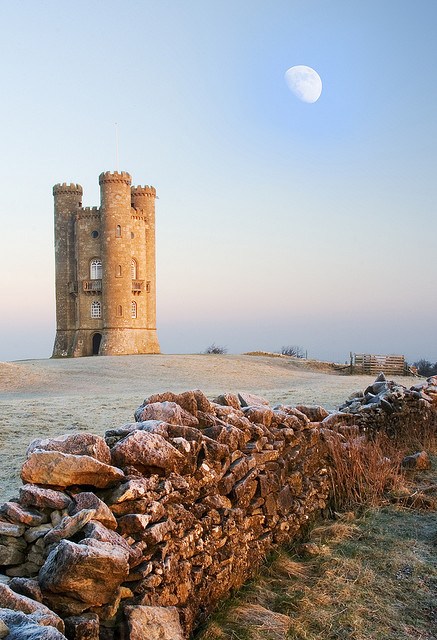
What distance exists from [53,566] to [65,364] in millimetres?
26981

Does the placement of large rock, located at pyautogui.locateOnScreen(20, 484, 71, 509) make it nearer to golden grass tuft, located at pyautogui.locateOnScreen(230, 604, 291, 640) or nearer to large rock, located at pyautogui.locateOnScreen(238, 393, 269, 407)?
golden grass tuft, located at pyautogui.locateOnScreen(230, 604, 291, 640)

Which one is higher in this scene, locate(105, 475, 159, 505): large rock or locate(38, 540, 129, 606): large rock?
locate(105, 475, 159, 505): large rock

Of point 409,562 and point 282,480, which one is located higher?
point 282,480

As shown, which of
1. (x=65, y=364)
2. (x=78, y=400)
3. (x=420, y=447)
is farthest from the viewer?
(x=65, y=364)

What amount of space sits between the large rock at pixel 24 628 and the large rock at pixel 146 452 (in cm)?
145

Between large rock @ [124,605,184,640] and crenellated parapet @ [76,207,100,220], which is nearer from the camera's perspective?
large rock @ [124,605,184,640]

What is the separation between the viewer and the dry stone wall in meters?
2.65

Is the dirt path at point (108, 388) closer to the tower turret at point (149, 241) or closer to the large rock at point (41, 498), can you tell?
the large rock at point (41, 498)

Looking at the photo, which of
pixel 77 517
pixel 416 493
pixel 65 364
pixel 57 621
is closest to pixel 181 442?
pixel 77 517

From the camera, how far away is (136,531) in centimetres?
329

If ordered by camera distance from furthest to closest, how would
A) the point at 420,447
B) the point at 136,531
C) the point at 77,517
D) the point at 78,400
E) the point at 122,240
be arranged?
the point at 122,240, the point at 78,400, the point at 420,447, the point at 136,531, the point at 77,517

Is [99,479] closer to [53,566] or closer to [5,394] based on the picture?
[53,566]

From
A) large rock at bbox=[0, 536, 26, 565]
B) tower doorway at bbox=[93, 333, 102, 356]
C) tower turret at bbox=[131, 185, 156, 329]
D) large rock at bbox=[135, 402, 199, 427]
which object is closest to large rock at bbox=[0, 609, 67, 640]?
large rock at bbox=[0, 536, 26, 565]

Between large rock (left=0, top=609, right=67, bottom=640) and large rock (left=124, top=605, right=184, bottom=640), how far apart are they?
759 mm
